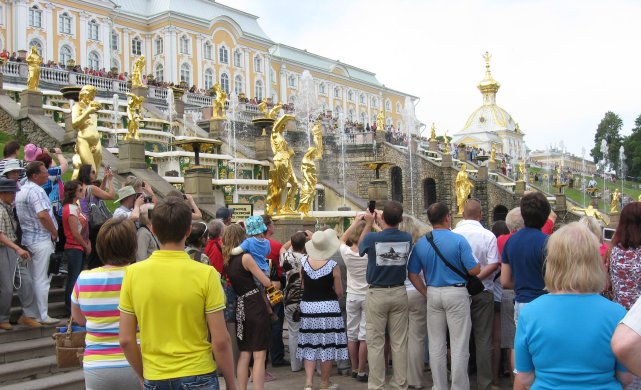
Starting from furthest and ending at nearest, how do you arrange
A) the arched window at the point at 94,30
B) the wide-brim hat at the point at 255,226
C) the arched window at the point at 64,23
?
the arched window at the point at 94,30 < the arched window at the point at 64,23 < the wide-brim hat at the point at 255,226

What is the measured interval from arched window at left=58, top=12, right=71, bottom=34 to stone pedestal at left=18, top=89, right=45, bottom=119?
35.1 metres

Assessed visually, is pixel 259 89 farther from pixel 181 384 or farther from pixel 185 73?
pixel 181 384

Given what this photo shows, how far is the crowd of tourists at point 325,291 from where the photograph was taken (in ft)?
11.4

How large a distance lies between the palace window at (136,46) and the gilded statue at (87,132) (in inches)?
1837

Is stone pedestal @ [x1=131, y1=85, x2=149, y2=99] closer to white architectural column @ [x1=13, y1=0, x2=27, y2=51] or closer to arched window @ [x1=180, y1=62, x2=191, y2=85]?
white architectural column @ [x1=13, y1=0, x2=27, y2=51]

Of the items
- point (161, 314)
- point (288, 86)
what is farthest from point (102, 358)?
point (288, 86)

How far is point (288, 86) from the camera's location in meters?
72.0

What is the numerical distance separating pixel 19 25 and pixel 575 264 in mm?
51867

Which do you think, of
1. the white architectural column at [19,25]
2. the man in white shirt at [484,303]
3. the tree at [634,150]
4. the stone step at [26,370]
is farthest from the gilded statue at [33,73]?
the tree at [634,150]

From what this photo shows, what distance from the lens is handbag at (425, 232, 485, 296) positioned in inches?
260

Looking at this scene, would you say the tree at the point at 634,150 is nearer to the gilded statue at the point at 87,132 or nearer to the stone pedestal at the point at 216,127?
the stone pedestal at the point at 216,127

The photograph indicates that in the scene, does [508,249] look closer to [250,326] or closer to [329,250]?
[329,250]

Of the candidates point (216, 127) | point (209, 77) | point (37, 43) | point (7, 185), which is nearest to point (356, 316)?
point (7, 185)

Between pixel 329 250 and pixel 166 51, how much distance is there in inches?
2122
